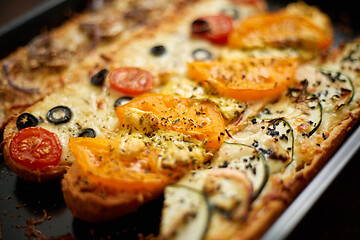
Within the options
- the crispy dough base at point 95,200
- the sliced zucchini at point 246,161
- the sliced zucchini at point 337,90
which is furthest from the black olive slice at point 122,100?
the sliced zucchini at point 337,90

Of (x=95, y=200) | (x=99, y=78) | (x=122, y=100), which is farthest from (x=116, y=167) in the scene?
(x=99, y=78)

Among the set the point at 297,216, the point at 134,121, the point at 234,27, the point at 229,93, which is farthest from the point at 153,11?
the point at 297,216

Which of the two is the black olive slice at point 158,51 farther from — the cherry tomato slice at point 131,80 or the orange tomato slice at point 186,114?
the orange tomato slice at point 186,114

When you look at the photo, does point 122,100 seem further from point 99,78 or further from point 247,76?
point 247,76

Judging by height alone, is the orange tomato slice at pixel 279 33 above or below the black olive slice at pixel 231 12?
above

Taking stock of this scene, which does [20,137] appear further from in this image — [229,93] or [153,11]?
[153,11]

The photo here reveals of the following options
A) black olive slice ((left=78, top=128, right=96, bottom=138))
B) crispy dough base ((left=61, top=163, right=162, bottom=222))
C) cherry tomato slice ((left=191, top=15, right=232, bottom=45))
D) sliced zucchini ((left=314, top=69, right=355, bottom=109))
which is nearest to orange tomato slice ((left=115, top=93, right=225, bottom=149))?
black olive slice ((left=78, top=128, right=96, bottom=138))
